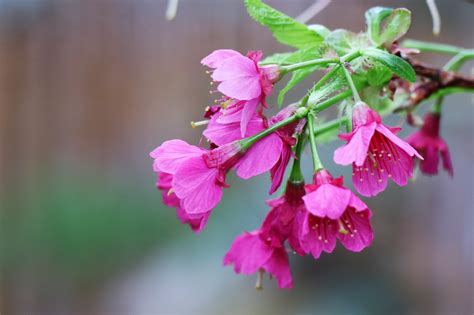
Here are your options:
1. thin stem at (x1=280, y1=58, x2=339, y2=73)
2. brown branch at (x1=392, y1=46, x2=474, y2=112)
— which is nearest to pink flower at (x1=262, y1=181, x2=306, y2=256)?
thin stem at (x1=280, y1=58, x2=339, y2=73)

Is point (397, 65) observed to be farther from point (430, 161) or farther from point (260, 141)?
point (430, 161)

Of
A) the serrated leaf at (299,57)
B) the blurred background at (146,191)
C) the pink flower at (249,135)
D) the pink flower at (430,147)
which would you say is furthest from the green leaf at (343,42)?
the blurred background at (146,191)

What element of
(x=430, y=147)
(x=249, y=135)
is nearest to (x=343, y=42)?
(x=249, y=135)

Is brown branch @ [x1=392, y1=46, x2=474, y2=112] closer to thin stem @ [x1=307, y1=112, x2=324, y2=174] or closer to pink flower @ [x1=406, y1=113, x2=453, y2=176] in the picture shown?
pink flower @ [x1=406, y1=113, x2=453, y2=176]

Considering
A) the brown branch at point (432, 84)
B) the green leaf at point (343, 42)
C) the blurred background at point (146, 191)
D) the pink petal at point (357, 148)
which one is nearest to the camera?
the pink petal at point (357, 148)

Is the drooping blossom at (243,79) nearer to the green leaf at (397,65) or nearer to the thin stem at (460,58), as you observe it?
the green leaf at (397,65)

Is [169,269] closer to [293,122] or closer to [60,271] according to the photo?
[60,271]
